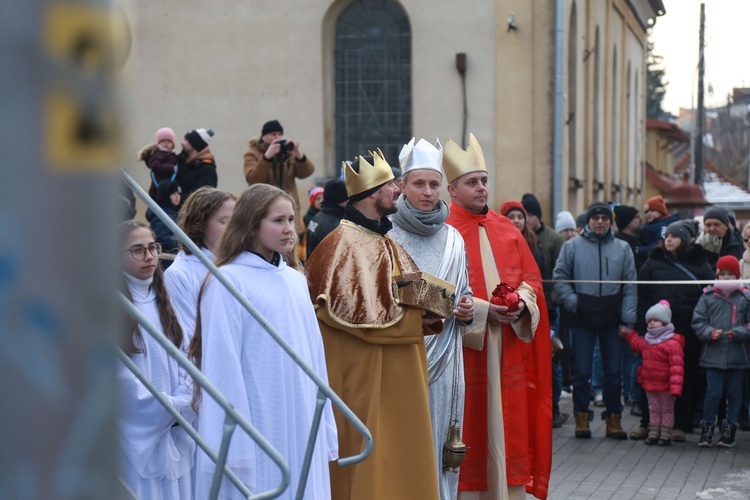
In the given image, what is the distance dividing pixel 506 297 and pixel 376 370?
136cm

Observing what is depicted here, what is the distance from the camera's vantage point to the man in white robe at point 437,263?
20.7 ft

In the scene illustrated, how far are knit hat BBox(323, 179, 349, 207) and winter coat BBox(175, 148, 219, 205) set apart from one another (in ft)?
3.70

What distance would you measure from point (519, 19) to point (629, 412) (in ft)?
25.3

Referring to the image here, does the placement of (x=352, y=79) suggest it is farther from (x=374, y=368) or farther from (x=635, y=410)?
(x=374, y=368)

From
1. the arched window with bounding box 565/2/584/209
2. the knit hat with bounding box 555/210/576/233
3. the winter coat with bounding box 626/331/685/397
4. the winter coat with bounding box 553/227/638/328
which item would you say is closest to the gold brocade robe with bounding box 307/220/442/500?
the winter coat with bounding box 626/331/685/397

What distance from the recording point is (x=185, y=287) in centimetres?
548

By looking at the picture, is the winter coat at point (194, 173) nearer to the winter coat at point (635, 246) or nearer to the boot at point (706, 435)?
the winter coat at point (635, 246)

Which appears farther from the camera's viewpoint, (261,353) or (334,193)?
(334,193)

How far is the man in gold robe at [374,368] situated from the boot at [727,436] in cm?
548

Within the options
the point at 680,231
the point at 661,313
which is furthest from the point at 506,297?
the point at 680,231

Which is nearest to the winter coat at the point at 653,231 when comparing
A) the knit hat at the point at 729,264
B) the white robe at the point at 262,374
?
the knit hat at the point at 729,264

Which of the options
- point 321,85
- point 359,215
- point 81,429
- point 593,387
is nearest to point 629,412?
point 593,387

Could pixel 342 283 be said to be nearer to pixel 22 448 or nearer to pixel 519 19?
pixel 22 448

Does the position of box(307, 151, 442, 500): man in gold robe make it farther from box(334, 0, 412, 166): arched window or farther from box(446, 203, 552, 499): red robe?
box(334, 0, 412, 166): arched window
